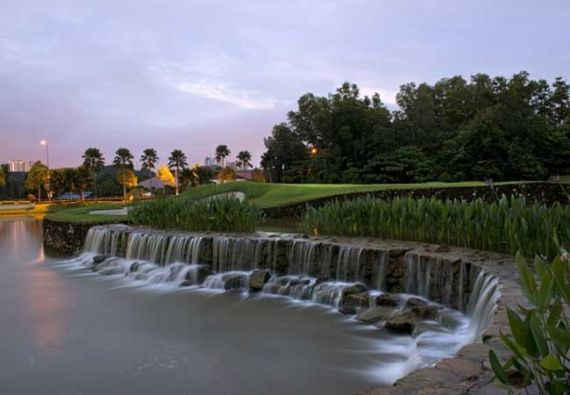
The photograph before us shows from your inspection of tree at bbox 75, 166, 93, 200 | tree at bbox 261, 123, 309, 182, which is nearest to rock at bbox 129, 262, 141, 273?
tree at bbox 261, 123, 309, 182

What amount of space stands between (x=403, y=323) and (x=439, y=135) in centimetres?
3358

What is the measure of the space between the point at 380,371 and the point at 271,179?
4232 cm

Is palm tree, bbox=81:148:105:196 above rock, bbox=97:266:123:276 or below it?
above

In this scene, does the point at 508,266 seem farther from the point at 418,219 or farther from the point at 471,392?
the point at 471,392

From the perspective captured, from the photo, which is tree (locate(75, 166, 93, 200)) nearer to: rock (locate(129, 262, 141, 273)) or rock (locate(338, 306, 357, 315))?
rock (locate(129, 262, 141, 273))

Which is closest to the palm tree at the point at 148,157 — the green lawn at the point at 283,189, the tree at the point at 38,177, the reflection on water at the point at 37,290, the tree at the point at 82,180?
the tree at the point at 82,180

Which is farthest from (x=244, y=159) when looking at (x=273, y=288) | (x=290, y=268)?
(x=273, y=288)

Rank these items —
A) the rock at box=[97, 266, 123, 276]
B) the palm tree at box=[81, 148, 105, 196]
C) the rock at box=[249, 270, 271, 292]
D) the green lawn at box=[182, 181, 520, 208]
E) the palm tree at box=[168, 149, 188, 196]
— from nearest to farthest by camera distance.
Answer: the rock at box=[249, 270, 271, 292] → the rock at box=[97, 266, 123, 276] → the green lawn at box=[182, 181, 520, 208] → the palm tree at box=[81, 148, 105, 196] → the palm tree at box=[168, 149, 188, 196]

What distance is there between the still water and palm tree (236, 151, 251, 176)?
70.1 metres

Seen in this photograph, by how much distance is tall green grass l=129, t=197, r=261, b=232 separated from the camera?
11406mm

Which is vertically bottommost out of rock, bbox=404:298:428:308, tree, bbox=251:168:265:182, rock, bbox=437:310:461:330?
rock, bbox=437:310:461:330

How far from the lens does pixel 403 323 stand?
610 cm

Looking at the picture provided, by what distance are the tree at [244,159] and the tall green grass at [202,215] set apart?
64975 millimetres

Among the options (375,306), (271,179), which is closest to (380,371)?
(375,306)
